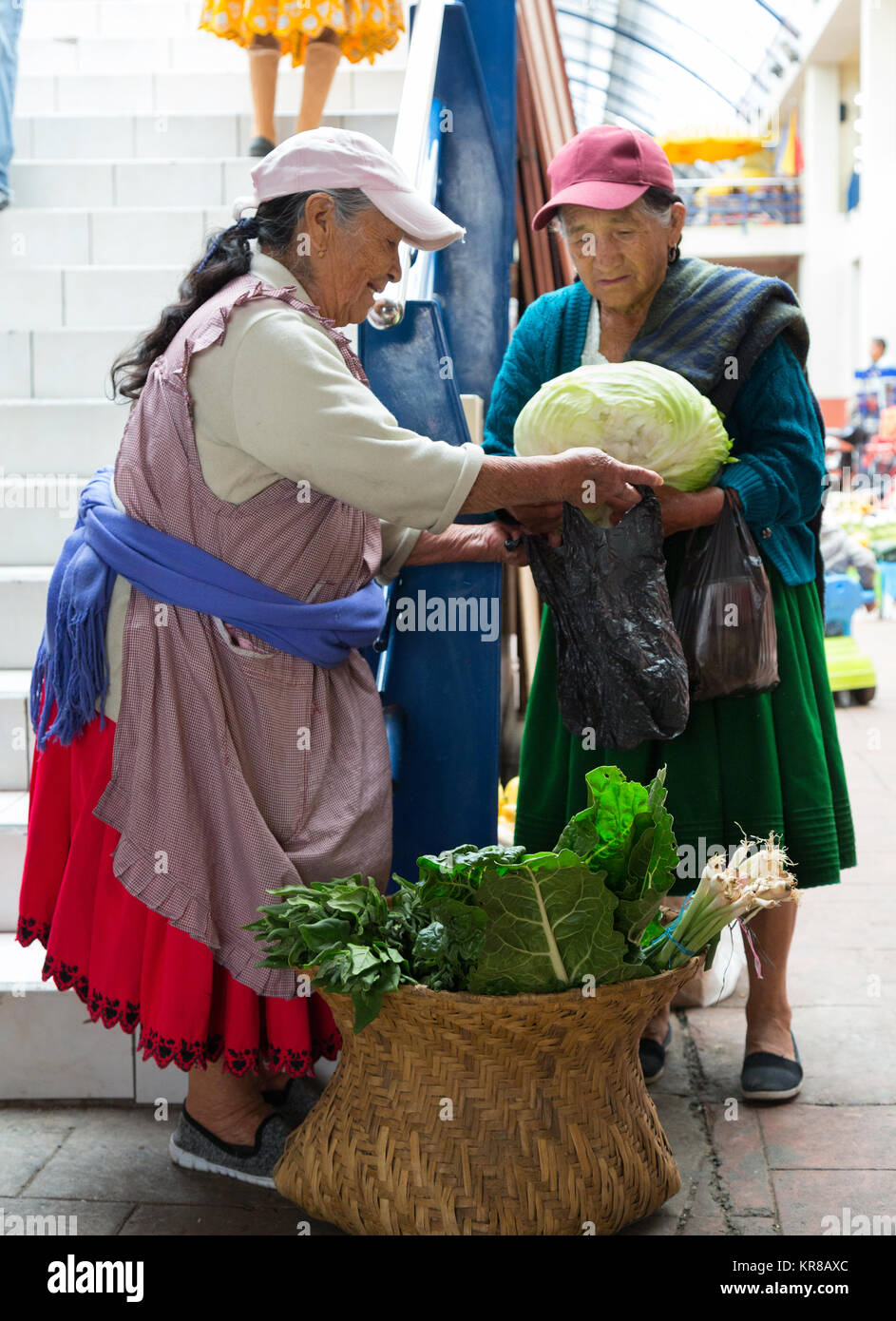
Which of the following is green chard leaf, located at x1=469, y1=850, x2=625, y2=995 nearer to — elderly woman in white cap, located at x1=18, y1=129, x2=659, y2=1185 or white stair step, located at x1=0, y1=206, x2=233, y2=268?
elderly woman in white cap, located at x1=18, y1=129, x2=659, y2=1185

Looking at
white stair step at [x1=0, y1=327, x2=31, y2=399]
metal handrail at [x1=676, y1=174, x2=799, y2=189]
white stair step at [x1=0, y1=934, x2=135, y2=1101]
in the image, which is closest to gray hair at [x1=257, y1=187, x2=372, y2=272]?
white stair step at [x1=0, y1=934, x2=135, y2=1101]

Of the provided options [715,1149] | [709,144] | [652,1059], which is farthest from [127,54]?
[709,144]

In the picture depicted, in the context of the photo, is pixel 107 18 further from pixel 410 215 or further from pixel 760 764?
pixel 760 764

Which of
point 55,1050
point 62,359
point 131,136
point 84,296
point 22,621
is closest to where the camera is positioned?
point 55,1050

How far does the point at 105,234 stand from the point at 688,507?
10.3ft

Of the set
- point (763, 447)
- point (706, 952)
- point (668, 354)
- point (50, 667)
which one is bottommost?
point (706, 952)

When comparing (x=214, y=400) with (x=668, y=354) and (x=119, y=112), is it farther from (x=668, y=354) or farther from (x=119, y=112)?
(x=119, y=112)

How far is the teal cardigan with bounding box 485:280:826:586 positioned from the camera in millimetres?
2383

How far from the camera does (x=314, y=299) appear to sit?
2.21m

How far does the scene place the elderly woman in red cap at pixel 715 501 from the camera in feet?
7.73

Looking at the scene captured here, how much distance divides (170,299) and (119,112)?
1653 millimetres

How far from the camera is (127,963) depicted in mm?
2236

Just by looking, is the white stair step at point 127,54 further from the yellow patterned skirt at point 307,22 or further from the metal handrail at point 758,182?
the metal handrail at point 758,182
